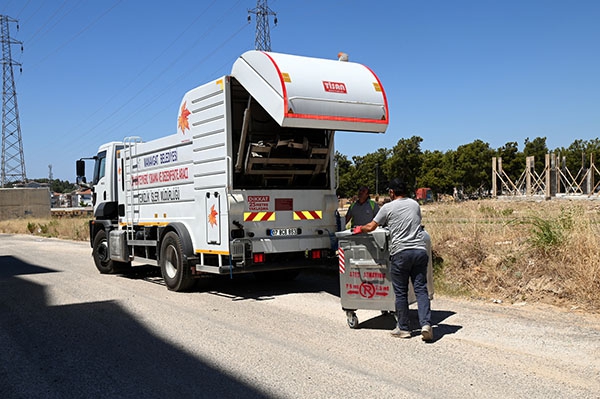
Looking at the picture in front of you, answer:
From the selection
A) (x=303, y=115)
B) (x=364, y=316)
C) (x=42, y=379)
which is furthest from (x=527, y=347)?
(x=42, y=379)

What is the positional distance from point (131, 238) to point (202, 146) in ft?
12.7

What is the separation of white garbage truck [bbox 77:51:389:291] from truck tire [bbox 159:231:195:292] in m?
0.02

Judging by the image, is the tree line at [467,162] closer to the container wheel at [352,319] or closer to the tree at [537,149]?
the tree at [537,149]

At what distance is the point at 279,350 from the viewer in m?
6.09

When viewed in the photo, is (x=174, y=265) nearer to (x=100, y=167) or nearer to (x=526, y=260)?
(x=100, y=167)

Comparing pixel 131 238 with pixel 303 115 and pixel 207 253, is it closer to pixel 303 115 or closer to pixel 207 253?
pixel 207 253

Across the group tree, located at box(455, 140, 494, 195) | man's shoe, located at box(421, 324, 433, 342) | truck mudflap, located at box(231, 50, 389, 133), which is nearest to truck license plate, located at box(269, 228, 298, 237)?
truck mudflap, located at box(231, 50, 389, 133)

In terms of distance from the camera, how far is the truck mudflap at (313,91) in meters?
8.16

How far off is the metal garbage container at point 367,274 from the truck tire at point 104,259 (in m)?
8.01

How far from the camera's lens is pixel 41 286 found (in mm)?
11531

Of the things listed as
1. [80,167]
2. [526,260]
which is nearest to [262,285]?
[526,260]

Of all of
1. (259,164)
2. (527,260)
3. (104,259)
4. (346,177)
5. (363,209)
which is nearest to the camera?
(527,260)

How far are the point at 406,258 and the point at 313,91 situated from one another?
3.16m

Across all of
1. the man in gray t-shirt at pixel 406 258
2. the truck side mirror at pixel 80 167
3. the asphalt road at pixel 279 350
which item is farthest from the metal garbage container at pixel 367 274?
the truck side mirror at pixel 80 167
